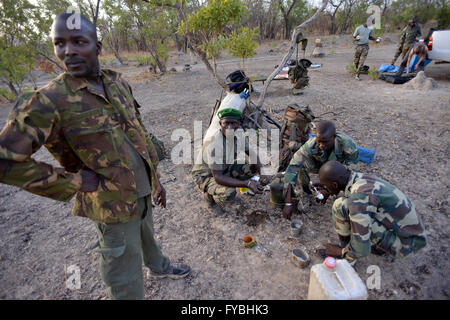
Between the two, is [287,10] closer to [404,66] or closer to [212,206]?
[404,66]

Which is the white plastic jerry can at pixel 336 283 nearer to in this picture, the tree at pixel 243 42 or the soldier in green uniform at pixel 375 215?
the soldier in green uniform at pixel 375 215

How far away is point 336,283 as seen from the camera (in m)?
1.79

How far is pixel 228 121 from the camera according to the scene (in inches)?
108

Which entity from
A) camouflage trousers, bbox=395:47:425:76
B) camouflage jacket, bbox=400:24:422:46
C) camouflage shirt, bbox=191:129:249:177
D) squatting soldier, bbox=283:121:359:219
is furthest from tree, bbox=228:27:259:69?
camouflage jacket, bbox=400:24:422:46

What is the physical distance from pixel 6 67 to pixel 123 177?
437 inches

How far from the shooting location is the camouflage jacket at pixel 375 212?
210cm

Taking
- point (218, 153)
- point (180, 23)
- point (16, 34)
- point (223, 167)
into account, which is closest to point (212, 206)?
point (223, 167)

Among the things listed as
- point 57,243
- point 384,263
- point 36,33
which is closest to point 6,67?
point 36,33

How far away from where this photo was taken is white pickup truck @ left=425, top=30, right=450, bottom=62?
6.99 m

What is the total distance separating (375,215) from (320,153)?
1.01 meters

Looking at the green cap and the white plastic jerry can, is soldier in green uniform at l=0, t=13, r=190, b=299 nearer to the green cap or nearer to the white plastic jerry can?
the green cap

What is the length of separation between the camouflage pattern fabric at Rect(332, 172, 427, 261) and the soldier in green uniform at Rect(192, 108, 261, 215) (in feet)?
3.54

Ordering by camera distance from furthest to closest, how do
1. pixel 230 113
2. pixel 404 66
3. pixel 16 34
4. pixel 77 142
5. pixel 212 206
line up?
pixel 16 34, pixel 404 66, pixel 212 206, pixel 230 113, pixel 77 142
